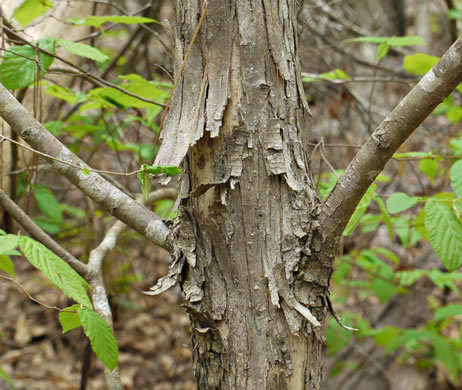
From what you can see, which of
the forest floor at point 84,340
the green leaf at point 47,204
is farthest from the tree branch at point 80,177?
the forest floor at point 84,340

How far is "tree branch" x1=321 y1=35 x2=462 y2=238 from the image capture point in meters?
0.88

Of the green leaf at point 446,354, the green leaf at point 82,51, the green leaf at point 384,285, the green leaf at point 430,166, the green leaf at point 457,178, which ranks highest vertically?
the green leaf at point 82,51

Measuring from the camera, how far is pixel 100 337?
3.63ft

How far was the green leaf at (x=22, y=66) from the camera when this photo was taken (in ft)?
4.48

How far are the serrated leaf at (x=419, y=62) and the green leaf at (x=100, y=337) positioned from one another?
1516mm

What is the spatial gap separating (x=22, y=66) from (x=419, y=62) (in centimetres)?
150

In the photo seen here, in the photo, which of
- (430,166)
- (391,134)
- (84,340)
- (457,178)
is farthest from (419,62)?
(84,340)

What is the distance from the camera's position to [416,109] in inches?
36.4

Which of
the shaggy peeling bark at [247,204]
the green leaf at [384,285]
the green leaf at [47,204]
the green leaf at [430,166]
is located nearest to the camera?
the shaggy peeling bark at [247,204]

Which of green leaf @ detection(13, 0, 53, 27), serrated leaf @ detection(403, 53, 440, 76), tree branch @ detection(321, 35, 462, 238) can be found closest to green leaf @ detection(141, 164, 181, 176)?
tree branch @ detection(321, 35, 462, 238)

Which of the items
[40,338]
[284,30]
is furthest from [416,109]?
[40,338]

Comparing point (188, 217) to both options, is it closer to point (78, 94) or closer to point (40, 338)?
point (78, 94)

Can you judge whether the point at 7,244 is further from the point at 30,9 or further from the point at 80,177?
the point at 30,9

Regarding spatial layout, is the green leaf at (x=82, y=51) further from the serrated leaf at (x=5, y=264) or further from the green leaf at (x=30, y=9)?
the serrated leaf at (x=5, y=264)
